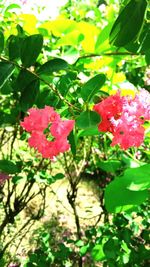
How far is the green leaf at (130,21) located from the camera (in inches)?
25.6

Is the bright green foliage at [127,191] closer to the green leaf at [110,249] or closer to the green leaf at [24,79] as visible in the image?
the green leaf at [24,79]

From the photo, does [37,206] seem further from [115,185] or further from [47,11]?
[115,185]

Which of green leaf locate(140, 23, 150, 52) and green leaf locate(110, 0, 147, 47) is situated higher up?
green leaf locate(140, 23, 150, 52)

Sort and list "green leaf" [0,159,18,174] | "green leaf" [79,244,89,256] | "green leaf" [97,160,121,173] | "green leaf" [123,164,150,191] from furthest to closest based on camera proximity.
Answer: "green leaf" [79,244,89,256] → "green leaf" [0,159,18,174] → "green leaf" [97,160,121,173] → "green leaf" [123,164,150,191]

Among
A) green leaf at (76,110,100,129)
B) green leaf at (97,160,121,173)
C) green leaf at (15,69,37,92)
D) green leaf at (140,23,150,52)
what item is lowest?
green leaf at (97,160,121,173)

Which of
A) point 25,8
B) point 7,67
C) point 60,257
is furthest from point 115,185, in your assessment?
point 60,257

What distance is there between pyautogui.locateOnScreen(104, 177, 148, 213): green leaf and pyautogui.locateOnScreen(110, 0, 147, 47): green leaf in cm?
27

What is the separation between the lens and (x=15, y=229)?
9.77 feet

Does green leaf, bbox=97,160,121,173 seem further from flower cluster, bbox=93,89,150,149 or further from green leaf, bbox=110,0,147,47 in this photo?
green leaf, bbox=110,0,147,47

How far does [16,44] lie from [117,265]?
3.70 feet

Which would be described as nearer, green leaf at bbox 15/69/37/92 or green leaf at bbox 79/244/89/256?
green leaf at bbox 15/69/37/92

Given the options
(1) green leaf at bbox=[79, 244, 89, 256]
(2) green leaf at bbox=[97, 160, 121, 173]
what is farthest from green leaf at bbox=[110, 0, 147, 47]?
(1) green leaf at bbox=[79, 244, 89, 256]

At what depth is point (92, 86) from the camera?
2.69 ft

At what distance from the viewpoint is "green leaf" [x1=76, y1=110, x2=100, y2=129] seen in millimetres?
790
